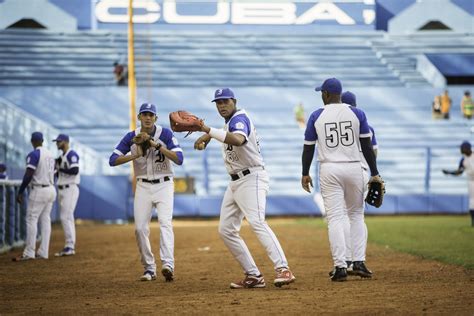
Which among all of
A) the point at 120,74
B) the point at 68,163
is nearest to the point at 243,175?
the point at 68,163

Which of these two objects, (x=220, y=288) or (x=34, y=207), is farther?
(x=34, y=207)

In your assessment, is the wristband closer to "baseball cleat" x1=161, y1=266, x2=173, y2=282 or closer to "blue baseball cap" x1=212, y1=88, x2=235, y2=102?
"blue baseball cap" x1=212, y1=88, x2=235, y2=102

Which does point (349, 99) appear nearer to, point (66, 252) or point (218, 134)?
point (218, 134)

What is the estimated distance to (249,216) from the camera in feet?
30.5

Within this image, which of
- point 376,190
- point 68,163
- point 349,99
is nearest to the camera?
point 376,190

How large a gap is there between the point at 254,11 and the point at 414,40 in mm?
7279

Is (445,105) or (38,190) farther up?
(445,105)

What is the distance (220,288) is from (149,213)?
159 cm

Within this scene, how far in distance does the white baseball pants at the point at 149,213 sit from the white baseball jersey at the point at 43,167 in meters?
3.97

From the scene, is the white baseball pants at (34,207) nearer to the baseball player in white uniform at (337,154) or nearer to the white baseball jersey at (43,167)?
the white baseball jersey at (43,167)

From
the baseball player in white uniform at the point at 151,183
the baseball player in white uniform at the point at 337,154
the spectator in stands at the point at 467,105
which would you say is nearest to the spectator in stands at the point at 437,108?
the spectator in stands at the point at 467,105

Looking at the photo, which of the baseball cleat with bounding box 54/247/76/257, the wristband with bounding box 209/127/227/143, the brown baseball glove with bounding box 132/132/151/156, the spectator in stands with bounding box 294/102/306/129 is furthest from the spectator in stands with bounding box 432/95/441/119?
the wristband with bounding box 209/127/227/143

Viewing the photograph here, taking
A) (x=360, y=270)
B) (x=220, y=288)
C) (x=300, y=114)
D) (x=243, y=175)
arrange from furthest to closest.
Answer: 1. (x=300, y=114)
2. (x=360, y=270)
3. (x=220, y=288)
4. (x=243, y=175)

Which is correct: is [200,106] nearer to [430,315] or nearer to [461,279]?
[461,279]
